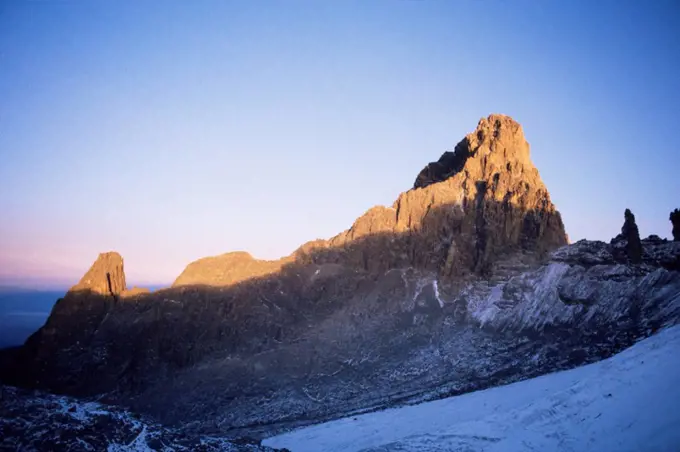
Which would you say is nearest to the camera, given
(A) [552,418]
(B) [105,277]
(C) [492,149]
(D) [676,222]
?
(A) [552,418]

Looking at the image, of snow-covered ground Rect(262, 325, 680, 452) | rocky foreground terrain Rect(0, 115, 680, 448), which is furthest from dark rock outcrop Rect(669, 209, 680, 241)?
snow-covered ground Rect(262, 325, 680, 452)

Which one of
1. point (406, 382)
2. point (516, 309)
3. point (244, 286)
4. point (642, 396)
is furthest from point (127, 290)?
point (642, 396)

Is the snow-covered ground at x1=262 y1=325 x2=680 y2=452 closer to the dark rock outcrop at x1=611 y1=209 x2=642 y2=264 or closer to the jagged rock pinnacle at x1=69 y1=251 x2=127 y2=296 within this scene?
the dark rock outcrop at x1=611 y1=209 x2=642 y2=264

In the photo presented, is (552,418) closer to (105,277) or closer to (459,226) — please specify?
(459,226)

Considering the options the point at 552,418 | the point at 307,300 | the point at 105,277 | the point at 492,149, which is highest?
the point at 492,149

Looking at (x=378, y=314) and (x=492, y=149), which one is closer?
(x=378, y=314)

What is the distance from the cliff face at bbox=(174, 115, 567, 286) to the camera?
65750 mm

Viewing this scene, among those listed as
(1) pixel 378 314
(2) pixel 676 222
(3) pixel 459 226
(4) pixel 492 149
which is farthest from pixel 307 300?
(2) pixel 676 222

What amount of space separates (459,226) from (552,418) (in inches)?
1346

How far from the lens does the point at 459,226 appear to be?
69.0m

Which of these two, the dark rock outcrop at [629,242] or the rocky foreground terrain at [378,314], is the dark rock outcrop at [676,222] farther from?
the dark rock outcrop at [629,242]

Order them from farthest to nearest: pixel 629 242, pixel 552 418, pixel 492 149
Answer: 1. pixel 492 149
2. pixel 629 242
3. pixel 552 418

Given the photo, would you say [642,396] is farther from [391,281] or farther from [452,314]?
[391,281]

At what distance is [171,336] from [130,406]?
1039 cm
